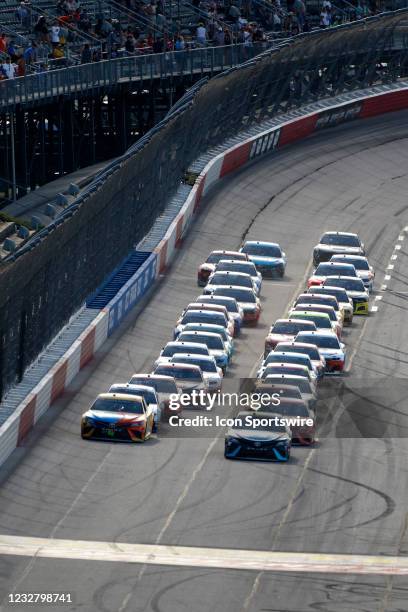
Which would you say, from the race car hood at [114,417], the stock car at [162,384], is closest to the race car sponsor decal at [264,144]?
the stock car at [162,384]

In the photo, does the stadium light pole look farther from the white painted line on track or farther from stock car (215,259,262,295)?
the white painted line on track

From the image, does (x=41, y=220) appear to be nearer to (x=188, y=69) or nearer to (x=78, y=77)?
(x=78, y=77)

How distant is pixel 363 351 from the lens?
50281mm

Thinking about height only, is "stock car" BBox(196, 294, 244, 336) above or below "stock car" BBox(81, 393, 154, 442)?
below

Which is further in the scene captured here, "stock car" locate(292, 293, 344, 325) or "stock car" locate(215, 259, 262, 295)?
"stock car" locate(215, 259, 262, 295)

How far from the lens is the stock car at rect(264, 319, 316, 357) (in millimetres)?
48969

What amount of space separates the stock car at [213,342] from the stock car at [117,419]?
6.58 meters

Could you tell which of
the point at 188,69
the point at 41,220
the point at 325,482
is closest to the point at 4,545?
the point at 325,482

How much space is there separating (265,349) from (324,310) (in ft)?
10.0

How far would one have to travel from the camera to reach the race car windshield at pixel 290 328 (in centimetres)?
4944

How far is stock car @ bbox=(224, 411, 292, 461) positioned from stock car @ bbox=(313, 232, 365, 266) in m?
20.5

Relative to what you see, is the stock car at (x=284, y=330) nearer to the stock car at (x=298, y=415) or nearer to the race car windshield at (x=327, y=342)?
the race car windshield at (x=327, y=342)

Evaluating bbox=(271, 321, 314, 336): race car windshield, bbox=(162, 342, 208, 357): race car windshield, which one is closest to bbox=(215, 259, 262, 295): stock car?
bbox=(271, 321, 314, 336): race car windshield

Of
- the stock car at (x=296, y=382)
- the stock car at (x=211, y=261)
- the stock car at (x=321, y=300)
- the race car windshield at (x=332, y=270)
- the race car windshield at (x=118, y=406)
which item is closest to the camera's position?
the race car windshield at (x=118, y=406)
